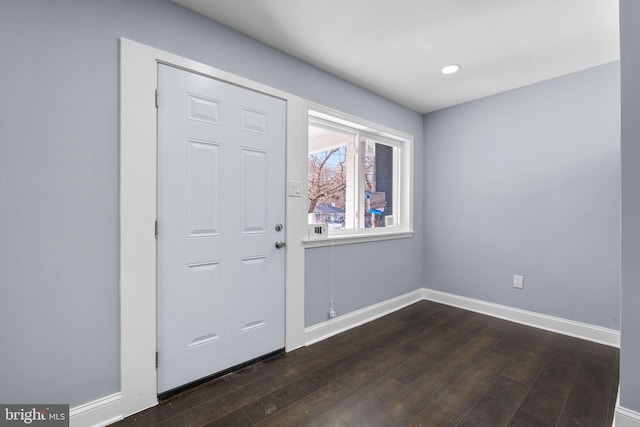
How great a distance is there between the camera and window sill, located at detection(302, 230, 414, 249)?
251 cm

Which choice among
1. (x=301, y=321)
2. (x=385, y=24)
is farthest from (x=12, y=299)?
(x=385, y=24)

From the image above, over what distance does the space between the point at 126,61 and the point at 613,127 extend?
12.1 feet

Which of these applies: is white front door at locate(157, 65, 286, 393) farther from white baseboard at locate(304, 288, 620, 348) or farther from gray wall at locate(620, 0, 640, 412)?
gray wall at locate(620, 0, 640, 412)

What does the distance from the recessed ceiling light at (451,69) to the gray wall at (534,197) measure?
0.88 metres

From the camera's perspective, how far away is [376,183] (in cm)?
340

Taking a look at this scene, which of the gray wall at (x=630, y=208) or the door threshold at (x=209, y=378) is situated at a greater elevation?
the gray wall at (x=630, y=208)

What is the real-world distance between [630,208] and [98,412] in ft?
9.68

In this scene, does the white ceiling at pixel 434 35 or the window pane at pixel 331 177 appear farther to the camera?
the window pane at pixel 331 177

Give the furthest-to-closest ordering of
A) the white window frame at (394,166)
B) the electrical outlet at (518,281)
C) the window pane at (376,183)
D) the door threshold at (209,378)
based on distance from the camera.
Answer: the window pane at (376,183) → the electrical outlet at (518,281) → the white window frame at (394,166) → the door threshold at (209,378)

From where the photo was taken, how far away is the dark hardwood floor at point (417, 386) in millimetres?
1587

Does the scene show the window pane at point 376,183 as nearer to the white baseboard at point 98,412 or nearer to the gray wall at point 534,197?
the gray wall at point 534,197

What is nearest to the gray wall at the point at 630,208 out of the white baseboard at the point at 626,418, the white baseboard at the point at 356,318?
the white baseboard at the point at 626,418

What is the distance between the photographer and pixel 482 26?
6.49 feet

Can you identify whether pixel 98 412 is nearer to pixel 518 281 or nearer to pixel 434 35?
pixel 434 35
